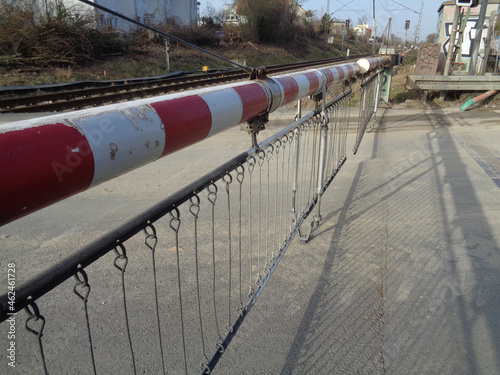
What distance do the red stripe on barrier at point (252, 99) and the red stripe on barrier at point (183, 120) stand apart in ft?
1.31

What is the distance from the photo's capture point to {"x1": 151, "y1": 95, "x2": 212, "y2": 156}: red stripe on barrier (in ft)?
4.13

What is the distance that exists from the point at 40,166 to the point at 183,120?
1.90 feet

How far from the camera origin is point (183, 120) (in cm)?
133

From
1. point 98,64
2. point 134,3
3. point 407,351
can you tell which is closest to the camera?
point 407,351

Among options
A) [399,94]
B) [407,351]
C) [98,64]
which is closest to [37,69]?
[98,64]

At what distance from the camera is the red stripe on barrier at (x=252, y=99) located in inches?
73.5

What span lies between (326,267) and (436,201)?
2.02 meters

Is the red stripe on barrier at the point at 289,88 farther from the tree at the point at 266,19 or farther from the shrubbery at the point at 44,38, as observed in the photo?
the tree at the point at 266,19

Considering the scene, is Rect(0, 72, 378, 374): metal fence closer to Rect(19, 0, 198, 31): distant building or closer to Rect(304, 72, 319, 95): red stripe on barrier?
Rect(304, 72, 319, 95): red stripe on barrier

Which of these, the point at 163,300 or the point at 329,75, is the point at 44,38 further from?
the point at 163,300

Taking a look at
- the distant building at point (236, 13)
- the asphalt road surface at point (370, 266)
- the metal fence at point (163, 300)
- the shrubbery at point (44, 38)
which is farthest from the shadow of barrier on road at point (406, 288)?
the distant building at point (236, 13)

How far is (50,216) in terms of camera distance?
13.3ft

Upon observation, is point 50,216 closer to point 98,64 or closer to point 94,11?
point 98,64

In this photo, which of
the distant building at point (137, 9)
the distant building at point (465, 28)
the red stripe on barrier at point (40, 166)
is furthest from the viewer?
the distant building at point (137, 9)
